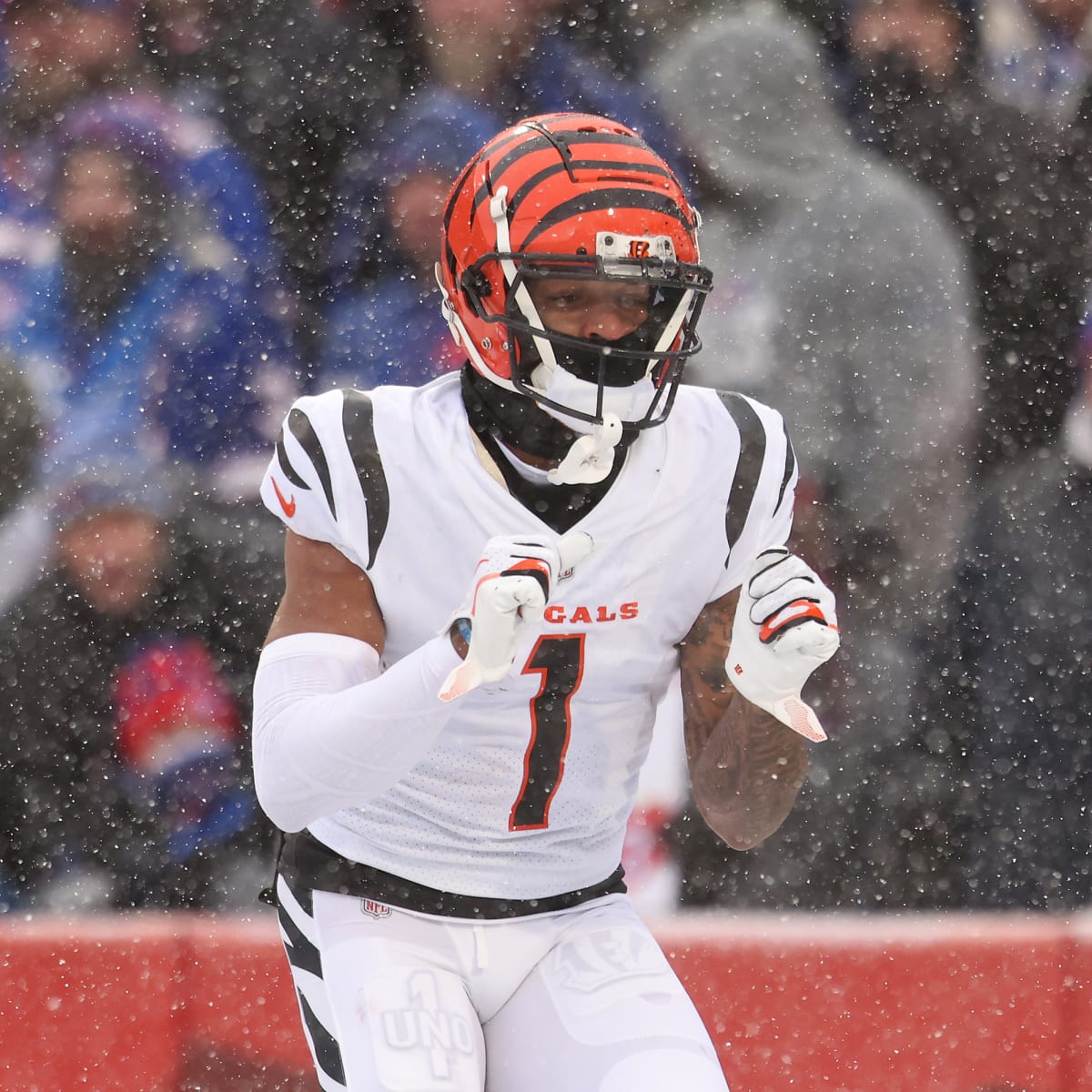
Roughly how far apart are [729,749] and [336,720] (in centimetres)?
43

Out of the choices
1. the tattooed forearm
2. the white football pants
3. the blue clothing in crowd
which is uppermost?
the tattooed forearm

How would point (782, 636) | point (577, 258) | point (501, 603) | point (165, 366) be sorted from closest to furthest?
point (501, 603)
point (782, 636)
point (577, 258)
point (165, 366)

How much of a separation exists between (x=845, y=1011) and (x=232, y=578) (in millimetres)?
1370

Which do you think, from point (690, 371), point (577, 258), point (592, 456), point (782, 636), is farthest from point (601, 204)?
point (690, 371)

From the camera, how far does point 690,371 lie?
2977 mm

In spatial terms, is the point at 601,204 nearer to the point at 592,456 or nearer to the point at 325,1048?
the point at 592,456

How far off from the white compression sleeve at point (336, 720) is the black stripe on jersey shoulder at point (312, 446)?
0.47 feet

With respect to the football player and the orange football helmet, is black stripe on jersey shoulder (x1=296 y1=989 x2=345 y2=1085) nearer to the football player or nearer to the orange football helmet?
the football player

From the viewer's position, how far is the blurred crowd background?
9.34ft

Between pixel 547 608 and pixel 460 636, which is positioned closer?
pixel 460 636

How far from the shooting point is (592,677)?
4.82ft

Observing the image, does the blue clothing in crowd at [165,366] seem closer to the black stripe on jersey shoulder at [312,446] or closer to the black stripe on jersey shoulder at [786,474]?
the black stripe on jersey shoulder at [312,446]

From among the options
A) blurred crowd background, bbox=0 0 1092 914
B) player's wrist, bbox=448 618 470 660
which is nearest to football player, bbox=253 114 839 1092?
player's wrist, bbox=448 618 470 660

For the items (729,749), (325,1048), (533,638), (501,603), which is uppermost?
(501,603)
